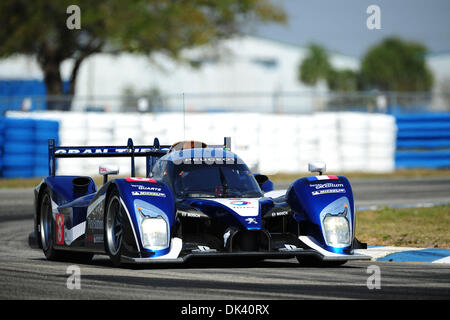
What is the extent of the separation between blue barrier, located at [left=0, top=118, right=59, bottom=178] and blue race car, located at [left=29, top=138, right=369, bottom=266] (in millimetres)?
15079

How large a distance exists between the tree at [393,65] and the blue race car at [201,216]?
347 ft

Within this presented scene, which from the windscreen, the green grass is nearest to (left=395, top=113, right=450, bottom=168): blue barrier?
the green grass

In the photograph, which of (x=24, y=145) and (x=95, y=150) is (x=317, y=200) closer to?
(x=95, y=150)

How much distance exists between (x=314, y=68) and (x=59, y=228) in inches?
4428

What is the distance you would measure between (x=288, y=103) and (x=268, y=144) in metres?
7.31

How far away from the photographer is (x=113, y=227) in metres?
9.46

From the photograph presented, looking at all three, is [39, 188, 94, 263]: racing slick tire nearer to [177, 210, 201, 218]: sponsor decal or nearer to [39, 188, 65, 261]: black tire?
[39, 188, 65, 261]: black tire

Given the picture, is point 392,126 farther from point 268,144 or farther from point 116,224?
point 116,224

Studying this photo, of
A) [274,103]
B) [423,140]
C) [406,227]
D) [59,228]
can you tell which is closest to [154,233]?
[59,228]

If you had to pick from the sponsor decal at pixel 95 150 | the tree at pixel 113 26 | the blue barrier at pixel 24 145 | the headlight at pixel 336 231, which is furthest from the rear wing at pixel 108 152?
the tree at pixel 113 26

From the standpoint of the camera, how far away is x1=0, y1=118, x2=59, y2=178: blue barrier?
25812 millimetres

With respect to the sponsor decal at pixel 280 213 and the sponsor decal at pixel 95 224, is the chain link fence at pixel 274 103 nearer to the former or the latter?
the sponsor decal at pixel 95 224

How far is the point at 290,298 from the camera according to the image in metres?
6.98

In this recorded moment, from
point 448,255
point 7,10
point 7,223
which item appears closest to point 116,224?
point 448,255
